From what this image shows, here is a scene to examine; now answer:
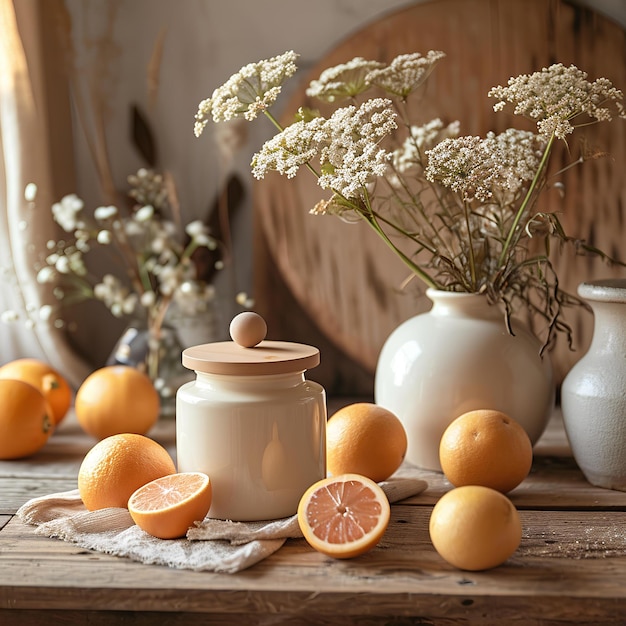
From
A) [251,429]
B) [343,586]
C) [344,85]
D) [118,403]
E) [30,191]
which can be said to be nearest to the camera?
[343,586]

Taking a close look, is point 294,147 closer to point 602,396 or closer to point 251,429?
point 251,429

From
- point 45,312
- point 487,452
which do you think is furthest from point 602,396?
point 45,312

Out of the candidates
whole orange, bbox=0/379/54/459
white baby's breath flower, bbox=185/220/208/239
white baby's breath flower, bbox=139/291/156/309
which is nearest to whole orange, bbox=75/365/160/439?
whole orange, bbox=0/379/54/459

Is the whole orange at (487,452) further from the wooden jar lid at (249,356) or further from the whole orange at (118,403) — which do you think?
the whole orange at (118,403)

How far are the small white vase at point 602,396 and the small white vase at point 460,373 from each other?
0.06m

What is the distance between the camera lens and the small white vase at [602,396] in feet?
3.23

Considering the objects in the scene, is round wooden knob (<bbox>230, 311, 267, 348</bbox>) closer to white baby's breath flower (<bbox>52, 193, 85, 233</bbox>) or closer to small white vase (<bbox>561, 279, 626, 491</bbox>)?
small white vase (<bbox>561, 279, 626, 491</bbox>)

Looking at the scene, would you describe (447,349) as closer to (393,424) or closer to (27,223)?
(393,424)

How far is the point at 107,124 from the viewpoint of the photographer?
1.50 m

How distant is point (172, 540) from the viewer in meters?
0.85

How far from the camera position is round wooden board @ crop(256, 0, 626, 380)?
4.55 ft

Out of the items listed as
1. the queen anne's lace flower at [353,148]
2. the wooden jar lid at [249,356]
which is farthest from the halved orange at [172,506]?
the queen anne's lace flower at [353,148]

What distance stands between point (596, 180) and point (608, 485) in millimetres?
589

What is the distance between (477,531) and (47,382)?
0.78 meters
